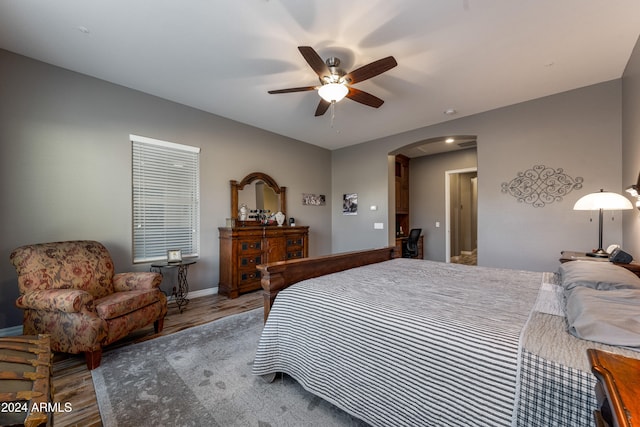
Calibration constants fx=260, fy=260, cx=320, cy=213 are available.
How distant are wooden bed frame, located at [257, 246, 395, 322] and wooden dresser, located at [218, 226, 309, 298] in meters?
2.07

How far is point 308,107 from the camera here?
3857 mm

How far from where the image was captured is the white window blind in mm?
3510

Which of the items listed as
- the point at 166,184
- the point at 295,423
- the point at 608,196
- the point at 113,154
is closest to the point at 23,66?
the point at 113,154

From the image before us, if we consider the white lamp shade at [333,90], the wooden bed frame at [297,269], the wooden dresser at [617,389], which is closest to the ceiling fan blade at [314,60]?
the white lamp shade at [333,90]

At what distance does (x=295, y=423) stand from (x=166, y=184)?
346 cm

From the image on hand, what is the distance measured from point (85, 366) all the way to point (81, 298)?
596 mm

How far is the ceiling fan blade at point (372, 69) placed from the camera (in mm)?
2254

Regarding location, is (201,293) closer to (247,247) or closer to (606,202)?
(247,247)

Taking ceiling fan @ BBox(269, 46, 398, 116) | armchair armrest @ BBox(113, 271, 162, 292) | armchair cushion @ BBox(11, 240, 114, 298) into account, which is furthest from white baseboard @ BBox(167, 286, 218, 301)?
ceiling fan @ BBox(269, 46, 398, 116)

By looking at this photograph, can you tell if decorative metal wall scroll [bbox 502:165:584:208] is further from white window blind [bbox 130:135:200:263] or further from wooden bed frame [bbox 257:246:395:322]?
white window blind [bbox 130:135:200:263]

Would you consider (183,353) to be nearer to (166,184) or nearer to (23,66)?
(166,184)

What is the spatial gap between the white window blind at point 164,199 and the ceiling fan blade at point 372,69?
2.71 meters

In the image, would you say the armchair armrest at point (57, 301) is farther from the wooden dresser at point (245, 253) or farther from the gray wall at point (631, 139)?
Answer: the gray wall at point (631, 139)

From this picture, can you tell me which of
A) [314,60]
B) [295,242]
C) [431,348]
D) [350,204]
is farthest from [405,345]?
[350,204]
